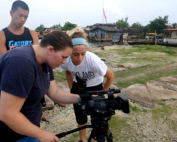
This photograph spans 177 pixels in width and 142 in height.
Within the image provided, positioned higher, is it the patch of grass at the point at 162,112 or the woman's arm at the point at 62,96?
the woman's arm at the point at 62,96

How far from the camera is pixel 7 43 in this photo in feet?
8.11

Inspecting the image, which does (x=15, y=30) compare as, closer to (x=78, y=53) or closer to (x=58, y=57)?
(x=78, y=53)

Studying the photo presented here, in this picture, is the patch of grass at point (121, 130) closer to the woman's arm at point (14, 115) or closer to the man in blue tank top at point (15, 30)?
the woman's arm at point (14, 115)

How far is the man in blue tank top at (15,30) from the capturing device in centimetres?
246

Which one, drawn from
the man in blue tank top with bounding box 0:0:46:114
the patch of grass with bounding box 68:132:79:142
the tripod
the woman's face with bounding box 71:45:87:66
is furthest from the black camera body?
the patch of grass with bounding box 68:132:79:142

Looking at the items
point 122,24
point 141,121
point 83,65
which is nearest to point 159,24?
point 122,24

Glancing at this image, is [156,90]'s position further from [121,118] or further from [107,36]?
[107,36]

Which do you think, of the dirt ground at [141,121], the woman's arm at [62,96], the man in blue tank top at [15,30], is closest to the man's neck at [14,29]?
the man in blue tank top at [15,30]

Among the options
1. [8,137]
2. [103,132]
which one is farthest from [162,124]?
[8,137]

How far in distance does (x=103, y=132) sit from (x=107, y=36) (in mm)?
35518

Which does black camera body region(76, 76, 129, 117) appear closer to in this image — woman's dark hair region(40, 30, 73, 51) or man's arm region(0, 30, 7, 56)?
woman's dark hair region(40, 30, 73, 51)

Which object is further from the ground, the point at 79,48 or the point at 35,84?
the point at 79,48

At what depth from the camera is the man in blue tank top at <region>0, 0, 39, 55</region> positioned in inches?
97.0

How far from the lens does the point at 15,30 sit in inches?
102
